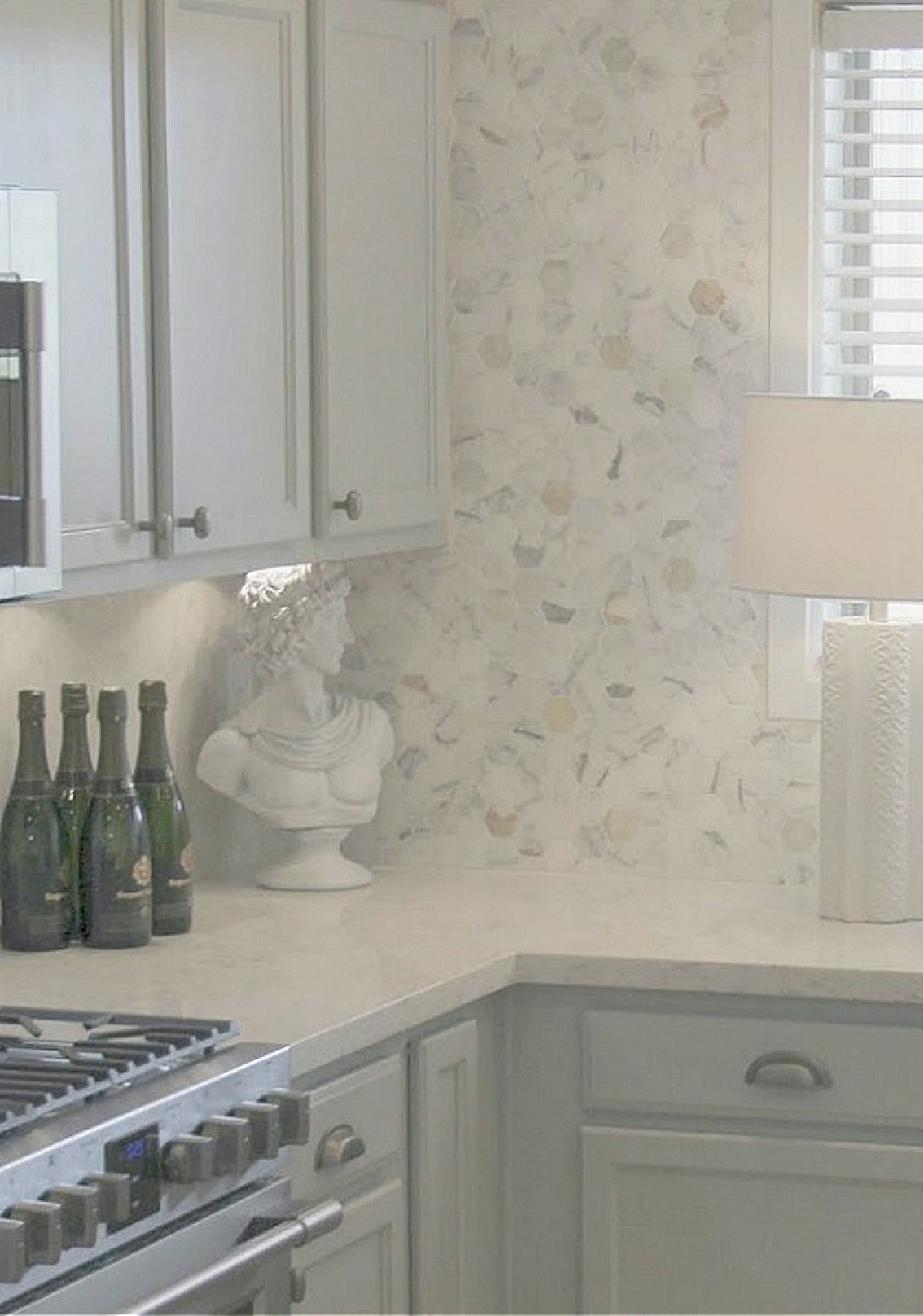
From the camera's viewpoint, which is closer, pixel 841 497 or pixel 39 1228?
pixel 39 1228

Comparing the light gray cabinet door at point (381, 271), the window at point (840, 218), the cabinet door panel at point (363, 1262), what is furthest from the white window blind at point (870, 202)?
the cabinet door panel at point (363, 1262)

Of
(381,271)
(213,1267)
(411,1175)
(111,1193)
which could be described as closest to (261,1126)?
(213,1267)

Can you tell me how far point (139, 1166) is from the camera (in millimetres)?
2410

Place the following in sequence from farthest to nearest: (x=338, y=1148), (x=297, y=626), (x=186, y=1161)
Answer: (x=297, y=626) → (x=338, y=1148) → (x=186, y=1161)

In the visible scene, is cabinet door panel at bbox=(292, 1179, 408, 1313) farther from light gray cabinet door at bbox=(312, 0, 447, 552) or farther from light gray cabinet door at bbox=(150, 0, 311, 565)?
light gray cabinet door at bbox=(312, 0, 447, 552)

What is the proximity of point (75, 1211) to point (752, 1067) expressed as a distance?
1.15 metres

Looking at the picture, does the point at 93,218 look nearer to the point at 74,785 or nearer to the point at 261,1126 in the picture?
the point at 74,785

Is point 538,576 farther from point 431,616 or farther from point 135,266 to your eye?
point 135,266

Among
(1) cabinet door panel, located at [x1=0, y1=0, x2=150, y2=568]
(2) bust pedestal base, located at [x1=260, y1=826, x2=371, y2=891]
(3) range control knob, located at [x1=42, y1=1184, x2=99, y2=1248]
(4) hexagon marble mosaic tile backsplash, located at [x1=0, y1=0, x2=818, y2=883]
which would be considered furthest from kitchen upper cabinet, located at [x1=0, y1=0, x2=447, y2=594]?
(3) range control knob, located at [x1=42, y1=1184, x2=99, y2=1248]

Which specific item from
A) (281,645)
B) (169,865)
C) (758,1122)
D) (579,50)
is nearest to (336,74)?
(579,50)

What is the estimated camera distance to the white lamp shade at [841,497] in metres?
3.31

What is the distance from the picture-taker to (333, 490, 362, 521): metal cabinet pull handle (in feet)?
11.3

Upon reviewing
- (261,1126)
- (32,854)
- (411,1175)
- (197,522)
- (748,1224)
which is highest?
(197,522)

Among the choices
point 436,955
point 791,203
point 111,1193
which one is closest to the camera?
point 111,1193
